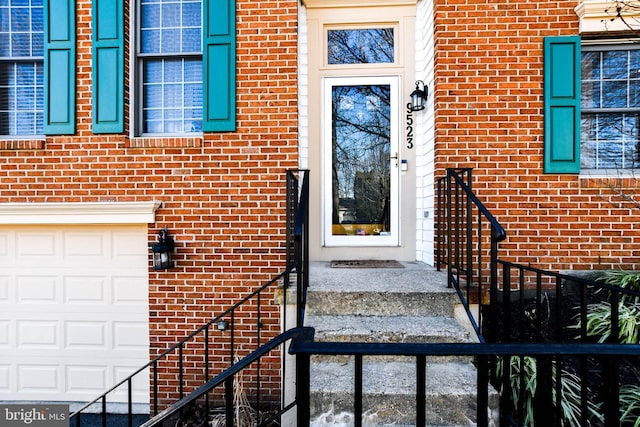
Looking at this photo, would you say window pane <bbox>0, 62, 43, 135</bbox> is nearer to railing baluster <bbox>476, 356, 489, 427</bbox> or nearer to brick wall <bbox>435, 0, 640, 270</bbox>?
brick wall <bbox>435, 0, 640, 270</bbox>

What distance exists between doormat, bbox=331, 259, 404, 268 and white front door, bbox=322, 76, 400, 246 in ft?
0.65

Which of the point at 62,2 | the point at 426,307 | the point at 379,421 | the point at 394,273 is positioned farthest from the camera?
the point at 62,2

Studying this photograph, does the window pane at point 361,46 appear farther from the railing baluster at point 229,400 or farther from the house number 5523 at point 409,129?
the railing baluster at point 229,400

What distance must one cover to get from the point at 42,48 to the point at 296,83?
266 cm

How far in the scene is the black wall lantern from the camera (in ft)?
Answer: 10.3

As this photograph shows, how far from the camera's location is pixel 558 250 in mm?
3227

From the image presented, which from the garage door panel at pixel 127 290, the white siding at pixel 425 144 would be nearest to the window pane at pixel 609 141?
the white siding at pixel 425 144

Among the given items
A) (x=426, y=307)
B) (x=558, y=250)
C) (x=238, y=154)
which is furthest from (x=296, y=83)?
(x=558, y=250)

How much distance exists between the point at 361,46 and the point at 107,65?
2623mm

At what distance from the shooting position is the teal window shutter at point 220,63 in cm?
330

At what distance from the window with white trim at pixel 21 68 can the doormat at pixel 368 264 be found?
3.39 meters

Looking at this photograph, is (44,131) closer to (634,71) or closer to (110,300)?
(110,300)

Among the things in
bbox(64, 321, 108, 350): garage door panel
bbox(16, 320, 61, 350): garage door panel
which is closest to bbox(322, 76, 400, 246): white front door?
bbox(64, 321, 108, 350): garage door panel

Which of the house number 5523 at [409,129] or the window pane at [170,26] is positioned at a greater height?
the window pane at [170,26]
